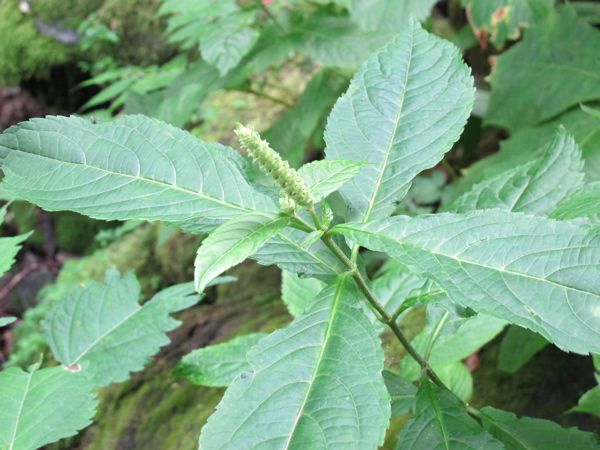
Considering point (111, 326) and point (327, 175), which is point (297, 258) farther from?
point (111, 326)

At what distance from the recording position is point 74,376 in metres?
1.08

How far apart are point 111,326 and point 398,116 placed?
78 cm

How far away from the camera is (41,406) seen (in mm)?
1035

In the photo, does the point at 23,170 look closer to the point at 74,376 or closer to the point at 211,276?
the point at 211,276

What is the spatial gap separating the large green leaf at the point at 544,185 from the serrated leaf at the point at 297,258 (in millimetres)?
260

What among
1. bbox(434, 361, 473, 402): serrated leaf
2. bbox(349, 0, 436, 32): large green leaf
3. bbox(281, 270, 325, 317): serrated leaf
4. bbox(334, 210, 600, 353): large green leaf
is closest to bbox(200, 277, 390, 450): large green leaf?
bbox(334, 210, 600, 353): large green leaf

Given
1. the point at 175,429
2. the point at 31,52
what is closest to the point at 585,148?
the point at 175,429

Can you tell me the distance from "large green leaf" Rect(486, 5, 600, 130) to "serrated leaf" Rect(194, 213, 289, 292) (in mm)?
1496

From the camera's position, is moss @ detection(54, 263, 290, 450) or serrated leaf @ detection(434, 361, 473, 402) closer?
serrated leaf @ detection(434, 361, 473, 402)

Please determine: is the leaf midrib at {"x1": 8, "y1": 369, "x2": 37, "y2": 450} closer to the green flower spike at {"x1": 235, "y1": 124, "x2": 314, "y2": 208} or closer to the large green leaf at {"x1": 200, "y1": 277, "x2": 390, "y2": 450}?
the large green leaf at {"x1": 200, "y1": 277, "x2": 390, "y2": 450}

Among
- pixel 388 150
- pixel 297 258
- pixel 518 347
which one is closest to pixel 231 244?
pixel 297 258

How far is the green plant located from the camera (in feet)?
2.15

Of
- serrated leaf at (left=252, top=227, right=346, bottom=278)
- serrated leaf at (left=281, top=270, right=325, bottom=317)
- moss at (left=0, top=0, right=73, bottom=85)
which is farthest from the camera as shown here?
moss at (left=0, top=0, right=73, bottom=85)

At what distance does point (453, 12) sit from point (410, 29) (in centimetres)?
250
